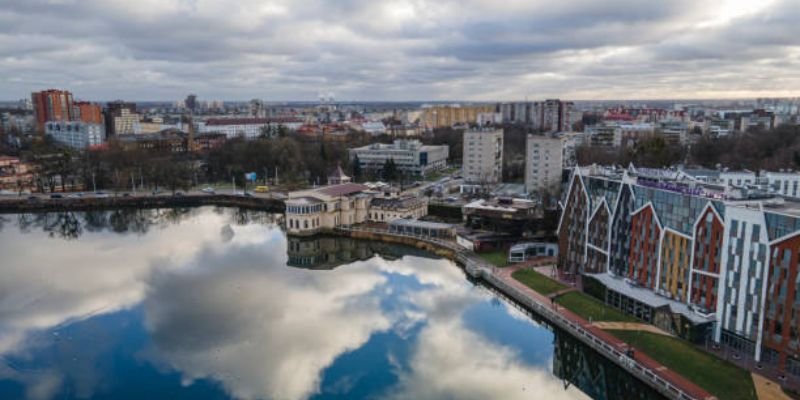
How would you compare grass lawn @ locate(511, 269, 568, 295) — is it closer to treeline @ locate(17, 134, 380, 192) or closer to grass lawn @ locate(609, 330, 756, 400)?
grass lawn @ locate(609, 330, 756, 400)

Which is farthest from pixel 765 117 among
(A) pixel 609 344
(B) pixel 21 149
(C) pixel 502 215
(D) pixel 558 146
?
(B) pixel 21 149

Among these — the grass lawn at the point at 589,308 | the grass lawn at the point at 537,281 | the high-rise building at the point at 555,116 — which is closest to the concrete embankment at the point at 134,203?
the grass lawn at the point at 537,281

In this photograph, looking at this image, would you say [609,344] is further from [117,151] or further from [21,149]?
[21,149]

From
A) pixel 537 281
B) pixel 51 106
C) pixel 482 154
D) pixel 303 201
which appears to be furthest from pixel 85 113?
pixel 537 281

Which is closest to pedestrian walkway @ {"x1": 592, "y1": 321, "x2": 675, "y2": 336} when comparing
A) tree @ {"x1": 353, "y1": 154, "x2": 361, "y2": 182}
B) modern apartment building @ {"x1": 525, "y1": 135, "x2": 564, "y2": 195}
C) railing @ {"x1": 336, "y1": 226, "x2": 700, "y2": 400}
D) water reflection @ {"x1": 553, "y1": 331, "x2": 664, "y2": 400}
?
railing @ {"x1": 336, "y1": 226, "x2": 700, "y2": 400}

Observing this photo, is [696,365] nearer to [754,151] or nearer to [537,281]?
[537,281]
